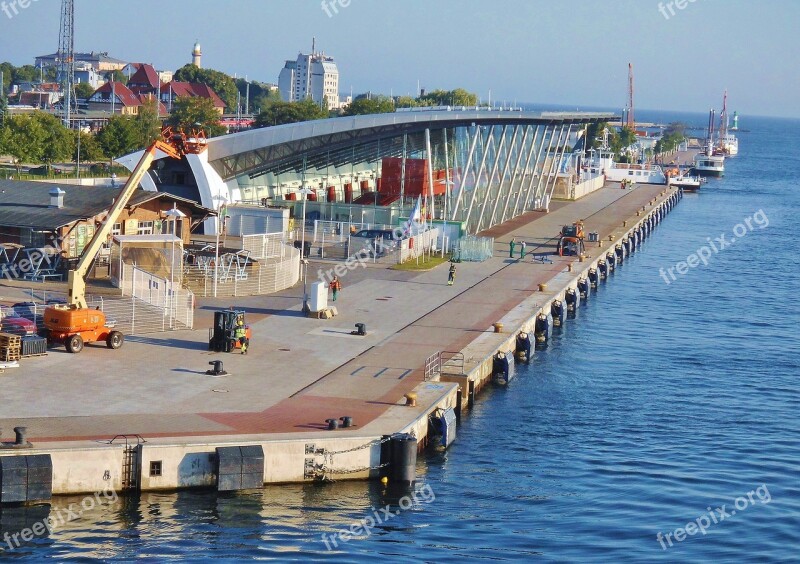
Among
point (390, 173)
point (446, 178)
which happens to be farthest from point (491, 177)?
point (390, 173)

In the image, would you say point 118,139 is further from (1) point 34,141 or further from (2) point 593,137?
(2) point 593,137

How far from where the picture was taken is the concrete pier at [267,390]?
102 ft

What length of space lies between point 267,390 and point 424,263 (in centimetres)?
3080

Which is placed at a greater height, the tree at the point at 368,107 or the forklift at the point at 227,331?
the tree at the point at 368,107

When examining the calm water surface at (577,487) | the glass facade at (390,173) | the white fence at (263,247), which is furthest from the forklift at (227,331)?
the glass facade at (390,173)

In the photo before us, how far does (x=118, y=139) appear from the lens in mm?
114000

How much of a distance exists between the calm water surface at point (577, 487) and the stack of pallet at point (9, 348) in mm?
9375

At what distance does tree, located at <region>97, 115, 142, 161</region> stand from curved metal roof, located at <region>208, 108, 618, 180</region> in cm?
4302

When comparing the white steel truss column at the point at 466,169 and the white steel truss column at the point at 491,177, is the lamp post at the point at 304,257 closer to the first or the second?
the white steel truss column at the point at 466,169

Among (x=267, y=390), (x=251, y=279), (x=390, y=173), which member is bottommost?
(x=267, y=390)

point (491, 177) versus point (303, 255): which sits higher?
point (491, 177)

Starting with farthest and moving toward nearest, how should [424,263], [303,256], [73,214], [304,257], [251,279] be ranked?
1. [424,263]
2. [304,257]
3. [303,256]
4. [73,214]
5. [251,279]

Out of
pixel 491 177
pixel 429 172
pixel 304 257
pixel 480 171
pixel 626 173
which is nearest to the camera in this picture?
pixel 304 257

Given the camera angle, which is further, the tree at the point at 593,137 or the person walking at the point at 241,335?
the tree at the point at 593,137
